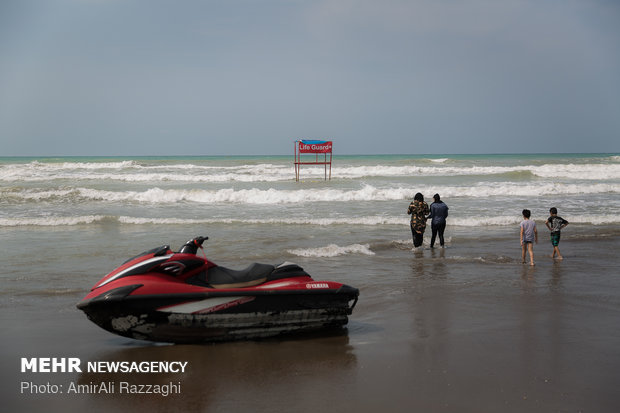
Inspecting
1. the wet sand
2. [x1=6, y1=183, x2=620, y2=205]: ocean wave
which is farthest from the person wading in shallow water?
[x1=6, y1=183, x2=620, y2=205]: ocean wave

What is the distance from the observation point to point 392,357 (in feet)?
15.5

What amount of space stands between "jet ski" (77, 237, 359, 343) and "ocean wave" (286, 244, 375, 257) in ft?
16.0

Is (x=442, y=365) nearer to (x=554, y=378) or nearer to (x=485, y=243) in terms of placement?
(x=554, y=378)

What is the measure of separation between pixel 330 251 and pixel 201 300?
19.0ft

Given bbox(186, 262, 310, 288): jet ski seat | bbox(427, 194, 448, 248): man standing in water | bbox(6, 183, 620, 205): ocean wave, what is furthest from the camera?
bbox(6, 183, 620, 205): ocean wave

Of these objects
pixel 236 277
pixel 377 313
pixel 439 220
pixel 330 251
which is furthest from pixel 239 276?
pixel 439 220

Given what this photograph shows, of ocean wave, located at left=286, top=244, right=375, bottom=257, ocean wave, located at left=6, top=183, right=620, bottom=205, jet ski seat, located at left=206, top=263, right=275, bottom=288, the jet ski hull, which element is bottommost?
ocean wave, located at left=286, top=244, right=375, bottom=257

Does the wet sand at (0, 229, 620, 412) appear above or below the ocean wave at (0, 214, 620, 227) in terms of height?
below

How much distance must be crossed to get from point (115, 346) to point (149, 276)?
102cm

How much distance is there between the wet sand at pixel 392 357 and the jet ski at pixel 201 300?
0.74 feet

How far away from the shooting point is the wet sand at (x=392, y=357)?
388 centimetres

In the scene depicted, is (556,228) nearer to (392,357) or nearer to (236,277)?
(392,357)

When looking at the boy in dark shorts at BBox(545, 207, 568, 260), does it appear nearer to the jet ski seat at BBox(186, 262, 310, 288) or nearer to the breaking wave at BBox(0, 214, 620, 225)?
the breaking wave at BBox(0, 214, 620, 225)

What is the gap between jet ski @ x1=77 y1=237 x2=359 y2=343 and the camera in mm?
4531
